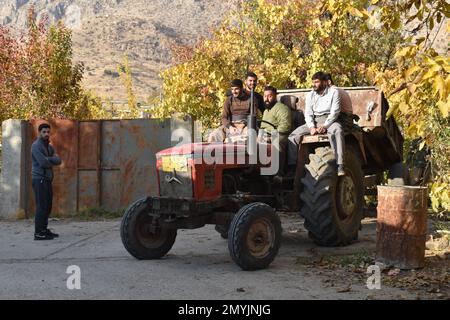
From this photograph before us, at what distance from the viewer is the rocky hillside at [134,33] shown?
5938 centimetres

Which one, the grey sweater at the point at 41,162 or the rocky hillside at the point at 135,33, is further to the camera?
the rocky hillside at the point at 135,33

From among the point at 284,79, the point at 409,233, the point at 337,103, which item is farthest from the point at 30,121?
the point at 409,233

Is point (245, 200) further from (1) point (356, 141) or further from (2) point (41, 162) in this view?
(2) point (41, 162)

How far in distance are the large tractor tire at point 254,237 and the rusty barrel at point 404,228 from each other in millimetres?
1252

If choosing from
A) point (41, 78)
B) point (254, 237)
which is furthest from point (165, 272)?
point (41, 78)

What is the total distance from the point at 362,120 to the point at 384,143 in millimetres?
546

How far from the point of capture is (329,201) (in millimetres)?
7676

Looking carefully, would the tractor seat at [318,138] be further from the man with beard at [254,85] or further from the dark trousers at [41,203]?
the dark trousers at [41,203]

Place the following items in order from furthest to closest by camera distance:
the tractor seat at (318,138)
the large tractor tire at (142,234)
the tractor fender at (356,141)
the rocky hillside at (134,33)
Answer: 1. the rocky hillside at (134,33)
2. the tractor fender at (356,141)
3. the tractor seat at (318,138)
4. the large tractor tire at (142,234)

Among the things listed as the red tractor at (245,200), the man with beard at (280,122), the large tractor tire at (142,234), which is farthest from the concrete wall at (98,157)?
the large tractor tire at (142,234)

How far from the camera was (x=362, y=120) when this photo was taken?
956 centimetres

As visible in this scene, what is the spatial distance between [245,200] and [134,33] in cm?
6950

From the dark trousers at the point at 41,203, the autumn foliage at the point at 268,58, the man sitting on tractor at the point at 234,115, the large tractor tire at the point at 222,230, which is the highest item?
the autumn foliage at the point at 268,58

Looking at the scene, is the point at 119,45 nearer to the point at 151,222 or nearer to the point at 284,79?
the point at 284,79
